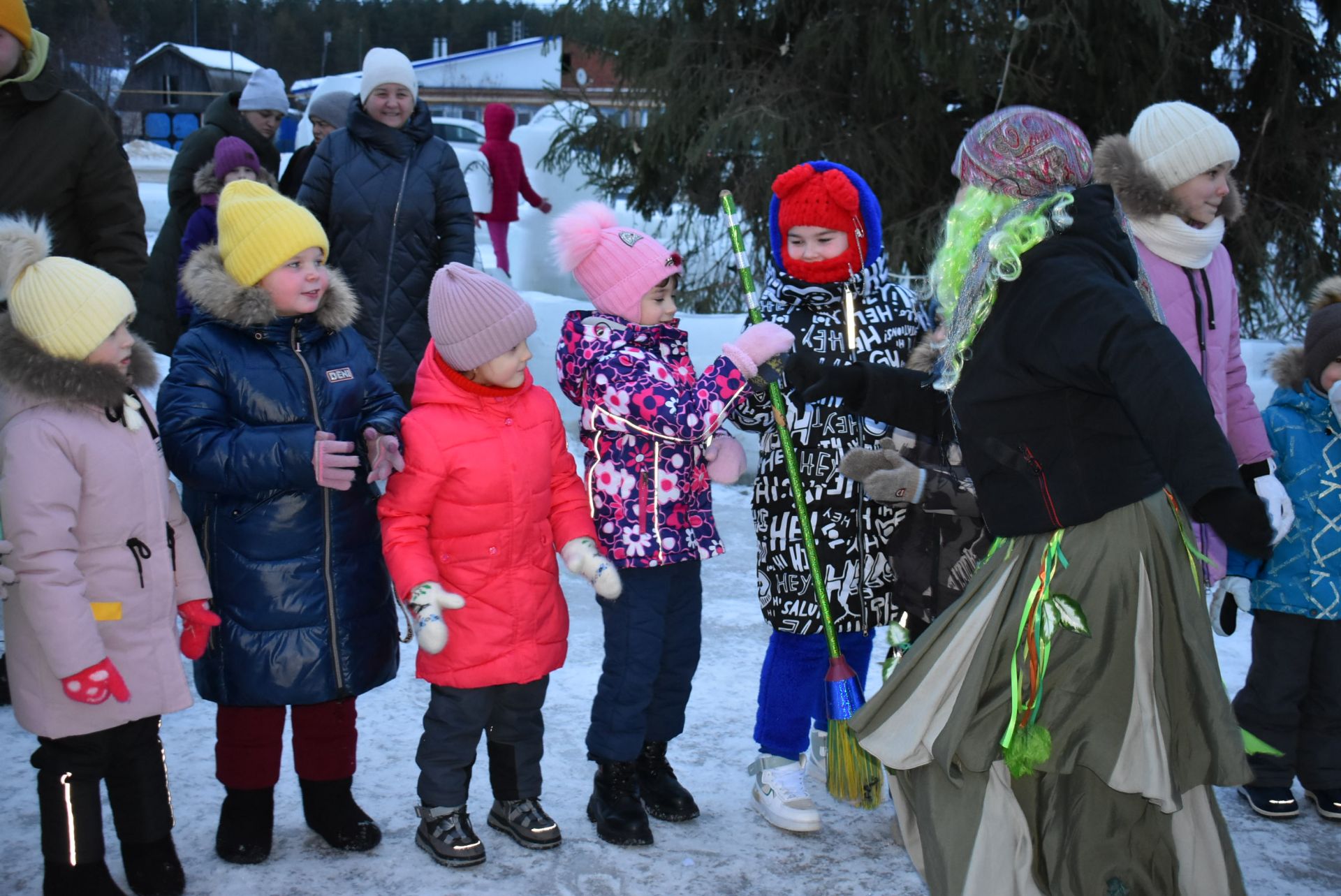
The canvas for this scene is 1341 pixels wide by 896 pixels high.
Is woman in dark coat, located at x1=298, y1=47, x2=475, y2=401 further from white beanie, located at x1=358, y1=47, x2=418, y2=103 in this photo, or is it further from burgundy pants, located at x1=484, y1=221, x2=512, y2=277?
burgundy pants, located at x1=484, y1=221, x2=512, y2=277

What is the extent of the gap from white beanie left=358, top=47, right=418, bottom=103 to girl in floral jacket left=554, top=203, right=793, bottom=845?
193 centimetres

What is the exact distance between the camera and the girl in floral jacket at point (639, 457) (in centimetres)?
296

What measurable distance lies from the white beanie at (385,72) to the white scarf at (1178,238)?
2.78m

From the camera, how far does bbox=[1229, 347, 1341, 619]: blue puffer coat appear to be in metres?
3.28

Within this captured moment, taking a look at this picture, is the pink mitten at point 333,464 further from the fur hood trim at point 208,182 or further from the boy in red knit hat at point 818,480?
the fur hood trim at point 208,182

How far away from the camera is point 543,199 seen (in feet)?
30.6

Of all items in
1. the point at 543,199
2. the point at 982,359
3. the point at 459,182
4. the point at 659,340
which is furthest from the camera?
the point at 543,199

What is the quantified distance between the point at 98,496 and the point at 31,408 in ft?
0.73

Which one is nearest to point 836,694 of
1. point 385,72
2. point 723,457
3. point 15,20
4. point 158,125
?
point 723,457

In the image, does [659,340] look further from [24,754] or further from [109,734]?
[24,754]

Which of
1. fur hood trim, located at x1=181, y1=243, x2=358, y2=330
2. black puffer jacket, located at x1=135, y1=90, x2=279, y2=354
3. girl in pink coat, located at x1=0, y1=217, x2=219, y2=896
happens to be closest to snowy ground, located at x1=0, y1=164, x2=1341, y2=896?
girl in pink coat, located at x1=0, y1=217, x2=219, y2=896

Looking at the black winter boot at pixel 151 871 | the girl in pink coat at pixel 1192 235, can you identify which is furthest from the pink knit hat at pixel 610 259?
the black winter boot at pixel 151 871

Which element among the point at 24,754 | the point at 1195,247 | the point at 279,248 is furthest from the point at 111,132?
the point at 1195,247

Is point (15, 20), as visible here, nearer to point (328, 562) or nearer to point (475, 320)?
point (475, 320)
